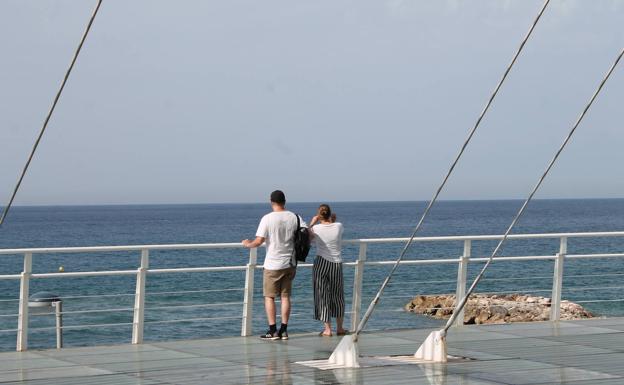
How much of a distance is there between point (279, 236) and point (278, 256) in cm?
23

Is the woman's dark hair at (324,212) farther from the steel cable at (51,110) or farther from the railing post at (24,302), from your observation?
the steel cable at (51,110)

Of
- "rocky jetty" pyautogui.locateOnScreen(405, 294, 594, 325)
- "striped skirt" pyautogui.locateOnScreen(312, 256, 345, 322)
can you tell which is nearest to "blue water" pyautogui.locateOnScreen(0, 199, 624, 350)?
"striped skirt" pyautogui.locateOnScreen(312, 256, 345, 322)

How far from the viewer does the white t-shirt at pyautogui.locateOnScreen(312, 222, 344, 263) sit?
1308cm

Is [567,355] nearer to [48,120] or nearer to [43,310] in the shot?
[48,120]

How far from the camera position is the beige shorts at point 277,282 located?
12.8 metres

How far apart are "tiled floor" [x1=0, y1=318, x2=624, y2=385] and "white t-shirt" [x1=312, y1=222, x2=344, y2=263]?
0.97m

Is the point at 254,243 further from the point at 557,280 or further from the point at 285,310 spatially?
the point at 557,280

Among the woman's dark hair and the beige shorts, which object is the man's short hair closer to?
the woman's dark hair

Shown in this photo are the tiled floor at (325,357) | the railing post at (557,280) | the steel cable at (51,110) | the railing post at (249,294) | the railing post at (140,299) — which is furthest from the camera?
the railing post at (557,280)

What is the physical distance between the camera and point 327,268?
43.2ft

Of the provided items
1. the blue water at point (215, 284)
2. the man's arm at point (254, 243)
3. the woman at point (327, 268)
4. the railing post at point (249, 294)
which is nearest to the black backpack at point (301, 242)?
the woman at point (327, 268)

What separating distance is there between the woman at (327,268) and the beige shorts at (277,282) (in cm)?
42

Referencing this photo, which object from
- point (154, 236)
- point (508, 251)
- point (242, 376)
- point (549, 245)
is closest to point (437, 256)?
point (508, 251)

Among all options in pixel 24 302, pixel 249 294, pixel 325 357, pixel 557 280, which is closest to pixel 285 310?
pixel 249 294
